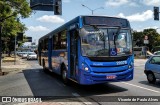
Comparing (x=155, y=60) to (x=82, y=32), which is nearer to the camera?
(x=82, y=32)

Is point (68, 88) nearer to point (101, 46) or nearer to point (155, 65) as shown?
point (101, 46)

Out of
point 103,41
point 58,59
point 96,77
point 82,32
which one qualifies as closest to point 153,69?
point 103,41

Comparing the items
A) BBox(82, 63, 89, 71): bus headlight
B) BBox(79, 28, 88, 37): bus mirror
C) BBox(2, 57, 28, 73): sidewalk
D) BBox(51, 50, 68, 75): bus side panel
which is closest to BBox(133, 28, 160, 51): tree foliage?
BBox(2, 57, 28, 73): sidewalk

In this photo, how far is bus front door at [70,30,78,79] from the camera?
1227cm

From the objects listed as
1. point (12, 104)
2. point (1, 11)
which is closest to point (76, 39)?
point (12, 104)

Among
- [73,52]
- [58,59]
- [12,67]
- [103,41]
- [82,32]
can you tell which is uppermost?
[82,32]

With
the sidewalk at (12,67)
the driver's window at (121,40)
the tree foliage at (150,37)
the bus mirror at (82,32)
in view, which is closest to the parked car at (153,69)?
the driver's window at (121,40)

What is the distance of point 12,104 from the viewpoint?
9773 mm

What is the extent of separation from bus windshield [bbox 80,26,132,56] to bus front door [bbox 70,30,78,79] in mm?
623

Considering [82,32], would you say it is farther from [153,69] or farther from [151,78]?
[151,78]

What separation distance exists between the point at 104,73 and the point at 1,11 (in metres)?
16.0

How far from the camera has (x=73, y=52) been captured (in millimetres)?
12844

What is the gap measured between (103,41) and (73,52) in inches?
62.6

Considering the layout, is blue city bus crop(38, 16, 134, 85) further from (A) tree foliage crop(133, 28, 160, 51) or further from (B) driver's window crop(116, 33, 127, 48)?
(A) tree foliage crop(133, 28, 160, 51)
